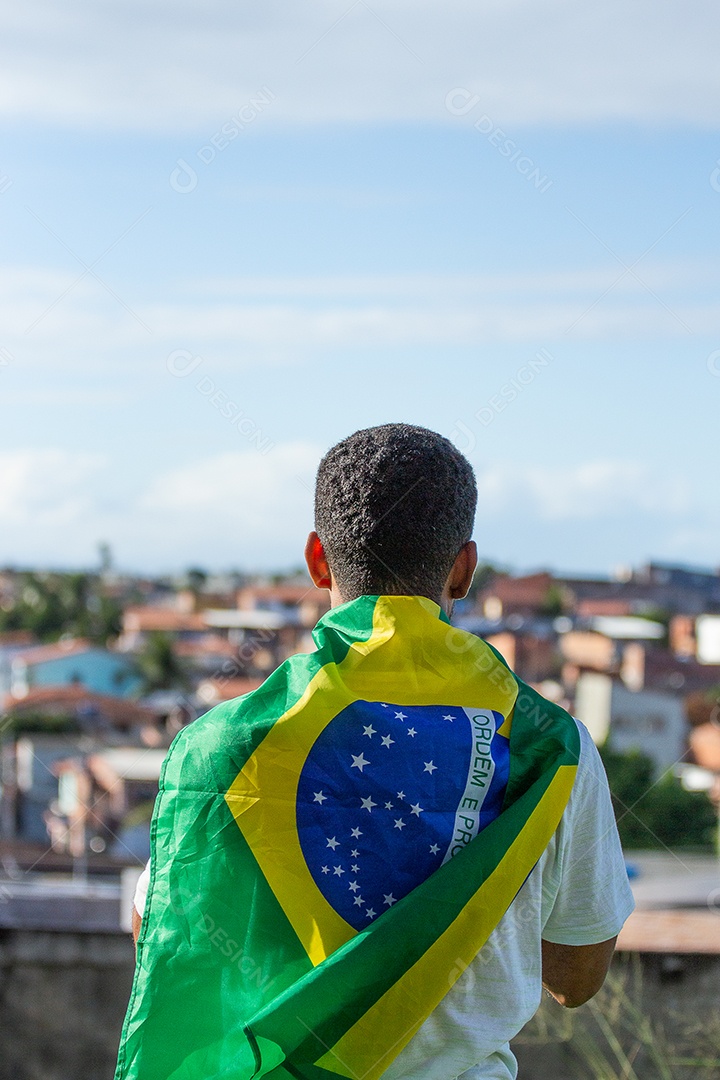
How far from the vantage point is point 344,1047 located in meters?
1.34

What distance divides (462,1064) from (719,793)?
77.4 feet

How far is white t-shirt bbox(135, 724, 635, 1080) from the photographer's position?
1332 mm

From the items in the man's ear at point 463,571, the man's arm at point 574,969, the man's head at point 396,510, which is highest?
the man's head at point 396,510

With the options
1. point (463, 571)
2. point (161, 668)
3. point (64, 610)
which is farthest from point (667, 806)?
point (64, 610)

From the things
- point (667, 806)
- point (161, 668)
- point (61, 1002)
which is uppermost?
point (61, 1002)

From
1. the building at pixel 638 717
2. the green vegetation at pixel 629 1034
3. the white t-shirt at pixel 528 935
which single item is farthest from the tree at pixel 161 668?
the white t-shirt at pixel 528 935

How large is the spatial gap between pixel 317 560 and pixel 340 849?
36 cm

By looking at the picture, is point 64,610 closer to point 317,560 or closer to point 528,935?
point 317,560

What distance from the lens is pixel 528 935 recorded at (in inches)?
54.9

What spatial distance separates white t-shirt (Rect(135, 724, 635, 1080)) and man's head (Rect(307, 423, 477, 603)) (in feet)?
0.88

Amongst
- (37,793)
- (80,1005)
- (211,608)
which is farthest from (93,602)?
(80,1005)

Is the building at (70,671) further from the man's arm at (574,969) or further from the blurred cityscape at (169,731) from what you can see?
the man's arm at (574,969)

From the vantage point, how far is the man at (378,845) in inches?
52.8

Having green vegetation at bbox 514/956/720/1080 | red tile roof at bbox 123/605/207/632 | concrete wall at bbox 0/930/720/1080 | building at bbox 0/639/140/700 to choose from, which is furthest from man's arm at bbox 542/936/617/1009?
red tile roof at bbox 123/605/207/632
